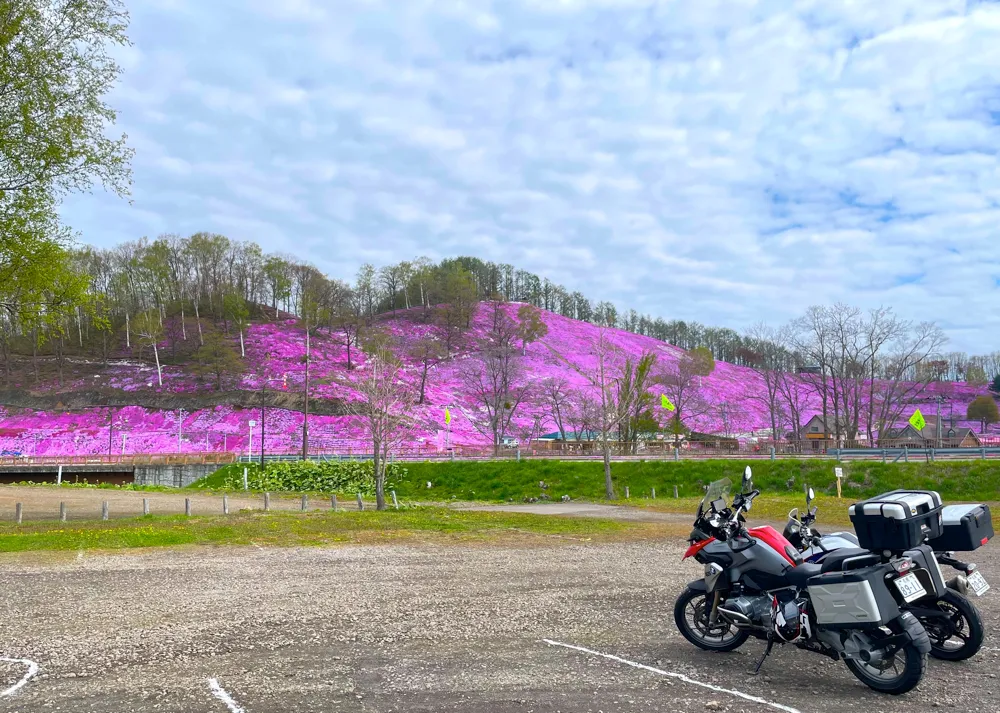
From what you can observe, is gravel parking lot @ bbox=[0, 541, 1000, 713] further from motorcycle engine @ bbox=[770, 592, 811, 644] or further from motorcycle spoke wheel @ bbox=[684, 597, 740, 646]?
motorcycle engine @ bbox=[770, 592, 811, 644]

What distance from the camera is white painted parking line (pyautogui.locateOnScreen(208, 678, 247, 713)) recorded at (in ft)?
16.9

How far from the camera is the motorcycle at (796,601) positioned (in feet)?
17.4

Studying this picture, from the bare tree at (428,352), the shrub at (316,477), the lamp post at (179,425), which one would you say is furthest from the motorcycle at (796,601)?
the bare tree at (428,352)

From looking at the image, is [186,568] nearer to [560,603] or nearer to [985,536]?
[560,603]

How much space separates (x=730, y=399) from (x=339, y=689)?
291 ft

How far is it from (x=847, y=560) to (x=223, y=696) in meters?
5.02

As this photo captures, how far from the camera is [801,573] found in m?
5.98

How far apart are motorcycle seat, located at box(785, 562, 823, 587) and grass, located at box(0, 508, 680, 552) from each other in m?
11.1

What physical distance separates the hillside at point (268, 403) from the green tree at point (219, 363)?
44.3 inches

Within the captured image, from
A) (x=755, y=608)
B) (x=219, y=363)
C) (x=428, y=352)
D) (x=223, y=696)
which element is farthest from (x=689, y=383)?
(x=223, y=696)

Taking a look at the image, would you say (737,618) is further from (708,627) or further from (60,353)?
(60,353)

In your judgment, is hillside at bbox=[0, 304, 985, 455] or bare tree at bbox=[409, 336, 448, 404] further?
bare tree at bbox=[409, 336, 448, 404]

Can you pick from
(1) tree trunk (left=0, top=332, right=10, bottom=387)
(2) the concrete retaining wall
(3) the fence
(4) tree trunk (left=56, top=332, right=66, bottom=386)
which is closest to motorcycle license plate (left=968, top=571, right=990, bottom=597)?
(3) the fence

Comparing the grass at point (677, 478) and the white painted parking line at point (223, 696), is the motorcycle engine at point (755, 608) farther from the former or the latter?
the grass at point (677, 478)
